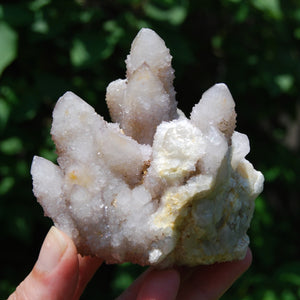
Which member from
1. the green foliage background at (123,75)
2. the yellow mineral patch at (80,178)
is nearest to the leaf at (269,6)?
the green foliage background at (123,75)

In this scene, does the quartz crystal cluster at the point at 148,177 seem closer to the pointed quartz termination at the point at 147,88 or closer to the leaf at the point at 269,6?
the pointed quartz termination at the point at 147,88

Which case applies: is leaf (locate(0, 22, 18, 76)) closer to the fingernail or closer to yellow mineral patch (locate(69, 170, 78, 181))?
yellow mineral patch (locate(69, 170, 78, 181))

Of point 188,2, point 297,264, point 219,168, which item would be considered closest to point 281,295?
point 297,264

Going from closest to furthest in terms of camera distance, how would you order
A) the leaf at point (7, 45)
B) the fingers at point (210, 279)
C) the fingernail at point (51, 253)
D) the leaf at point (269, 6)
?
the fingernail at point (51, 253) → the fingers at point (210, 279) → the leaf at point (7, 45) → the leaf at point (269, 6)

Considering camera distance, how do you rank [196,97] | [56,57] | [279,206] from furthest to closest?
[279,206]
[196,97]
[56,57]

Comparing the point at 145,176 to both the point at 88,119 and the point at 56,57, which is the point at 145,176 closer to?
the point at 88,119

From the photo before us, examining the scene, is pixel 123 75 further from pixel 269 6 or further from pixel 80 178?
pixel 80 178

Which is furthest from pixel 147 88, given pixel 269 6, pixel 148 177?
pixel 269 6
